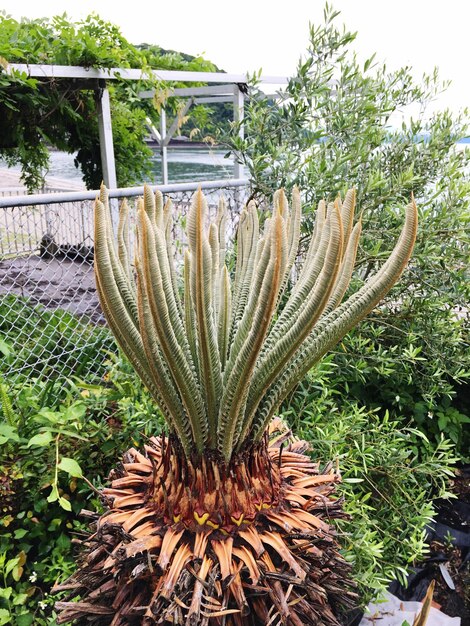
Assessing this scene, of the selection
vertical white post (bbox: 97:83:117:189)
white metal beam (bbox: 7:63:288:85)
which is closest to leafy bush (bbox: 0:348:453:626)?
white metal beam (bbox: 7:63:288:85)

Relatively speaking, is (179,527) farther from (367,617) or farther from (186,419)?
(367,617)

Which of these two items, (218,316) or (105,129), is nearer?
(218,316)

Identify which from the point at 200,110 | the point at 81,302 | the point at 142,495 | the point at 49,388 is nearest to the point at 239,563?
the point at 142,495

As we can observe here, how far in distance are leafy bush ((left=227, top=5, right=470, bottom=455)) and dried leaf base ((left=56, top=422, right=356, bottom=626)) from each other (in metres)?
1.21

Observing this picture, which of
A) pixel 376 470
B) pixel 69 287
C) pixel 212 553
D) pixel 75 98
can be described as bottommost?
pixel 376 470

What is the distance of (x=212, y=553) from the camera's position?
0.89 meters

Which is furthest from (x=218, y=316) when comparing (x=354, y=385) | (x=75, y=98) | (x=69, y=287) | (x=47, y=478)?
(x=75, y=98)

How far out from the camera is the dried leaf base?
86 centimetres

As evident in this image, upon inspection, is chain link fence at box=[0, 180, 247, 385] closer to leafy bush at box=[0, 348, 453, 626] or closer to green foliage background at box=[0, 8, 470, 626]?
green foliage background at box=[0, 8, 470, 626]

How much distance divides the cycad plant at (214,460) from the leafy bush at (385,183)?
1.21 metres

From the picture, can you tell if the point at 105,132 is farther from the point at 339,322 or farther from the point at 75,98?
the point at 339,322

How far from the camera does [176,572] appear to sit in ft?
2.83

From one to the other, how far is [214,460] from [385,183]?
1.59 meters

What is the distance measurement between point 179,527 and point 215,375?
0.29 metres
